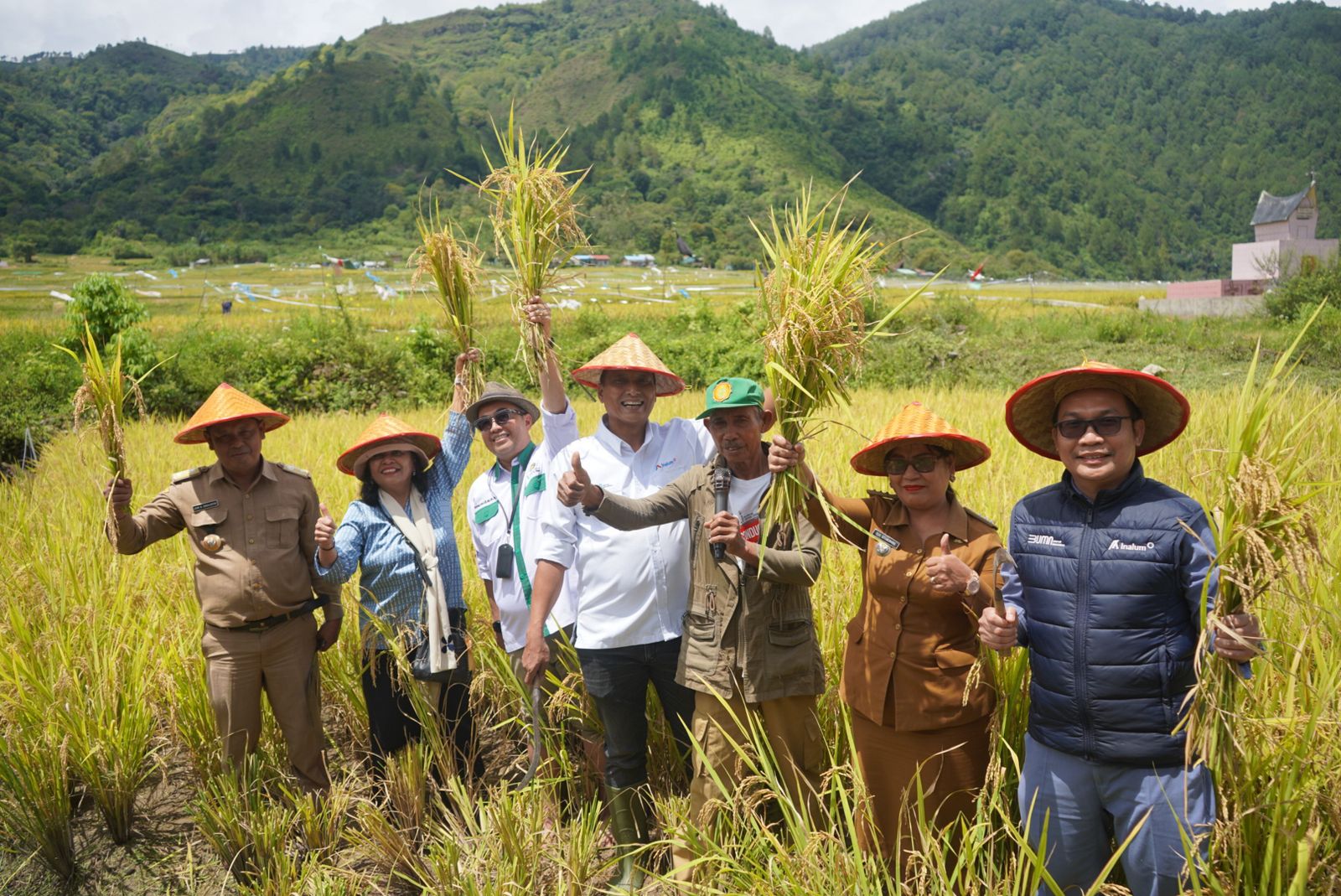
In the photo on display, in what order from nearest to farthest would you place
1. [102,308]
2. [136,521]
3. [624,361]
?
[624,361] → [136,521] → [102,308]

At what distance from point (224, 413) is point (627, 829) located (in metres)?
2.15

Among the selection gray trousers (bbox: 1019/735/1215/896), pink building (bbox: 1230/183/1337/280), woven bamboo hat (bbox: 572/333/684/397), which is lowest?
gray trousers (bbox: 1019/735/1215/896)

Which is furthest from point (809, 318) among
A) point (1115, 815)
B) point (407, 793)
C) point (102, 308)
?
point (102, 308)

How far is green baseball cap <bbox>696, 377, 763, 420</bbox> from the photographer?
9.04 feet

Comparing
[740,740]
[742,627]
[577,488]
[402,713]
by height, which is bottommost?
[402,713]

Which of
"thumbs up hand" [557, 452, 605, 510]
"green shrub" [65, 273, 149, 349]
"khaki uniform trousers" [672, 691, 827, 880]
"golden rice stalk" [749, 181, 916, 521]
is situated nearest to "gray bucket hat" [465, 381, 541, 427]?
"thumbs up hand" [557, 452, 605, 510]

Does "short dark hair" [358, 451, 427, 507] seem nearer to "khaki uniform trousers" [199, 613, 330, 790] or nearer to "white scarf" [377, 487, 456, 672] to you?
"white scarf" [377, 487, 456, 672]

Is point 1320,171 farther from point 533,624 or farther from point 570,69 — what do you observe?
point 533,624

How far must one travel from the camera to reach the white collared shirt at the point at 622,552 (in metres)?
3.09

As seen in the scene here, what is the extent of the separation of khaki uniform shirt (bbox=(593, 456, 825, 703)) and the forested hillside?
214 feet

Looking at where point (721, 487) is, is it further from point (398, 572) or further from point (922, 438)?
point (398, 572)

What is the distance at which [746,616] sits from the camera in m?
2.85

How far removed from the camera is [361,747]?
4.05 m

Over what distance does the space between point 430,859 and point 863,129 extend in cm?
13771
